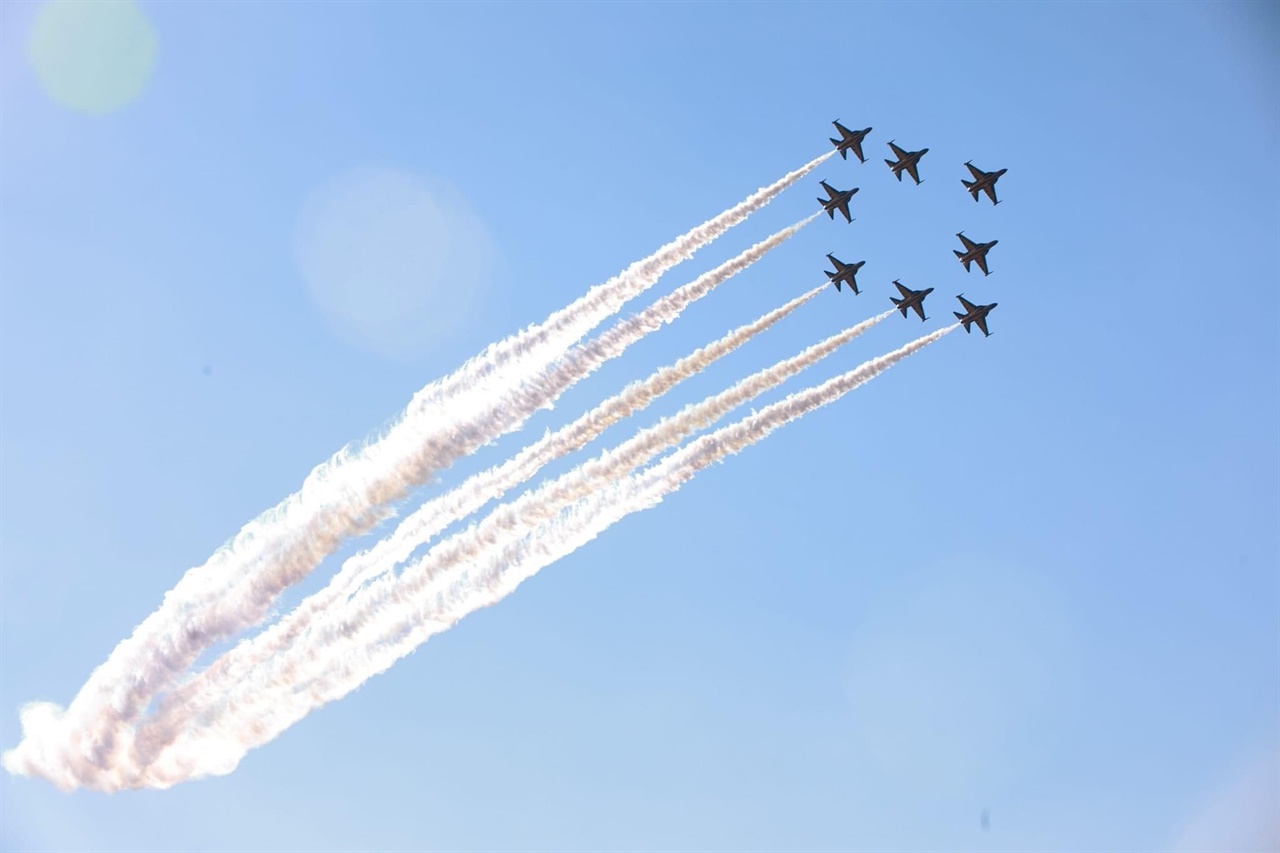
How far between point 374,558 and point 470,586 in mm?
3839

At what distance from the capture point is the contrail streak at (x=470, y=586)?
140 ft

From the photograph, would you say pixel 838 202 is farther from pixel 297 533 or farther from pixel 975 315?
pixel 297 533

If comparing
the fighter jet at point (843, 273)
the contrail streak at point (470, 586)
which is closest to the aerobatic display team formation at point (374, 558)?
the contrail streak at point (470, 586)

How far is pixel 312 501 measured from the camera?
42375 mm

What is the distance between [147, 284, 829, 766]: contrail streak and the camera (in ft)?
142

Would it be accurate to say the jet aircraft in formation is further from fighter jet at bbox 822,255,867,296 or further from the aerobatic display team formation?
the aerobatic display team formation

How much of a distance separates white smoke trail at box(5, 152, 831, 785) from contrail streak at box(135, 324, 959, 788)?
2.84m

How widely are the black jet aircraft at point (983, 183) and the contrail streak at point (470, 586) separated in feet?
89.0

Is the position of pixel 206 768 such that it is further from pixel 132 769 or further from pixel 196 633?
pixel 196 633

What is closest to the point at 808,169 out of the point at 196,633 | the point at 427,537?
the point at 427,537

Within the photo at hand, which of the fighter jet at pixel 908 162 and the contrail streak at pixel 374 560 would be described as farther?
the fighter jet at pixel 908 162

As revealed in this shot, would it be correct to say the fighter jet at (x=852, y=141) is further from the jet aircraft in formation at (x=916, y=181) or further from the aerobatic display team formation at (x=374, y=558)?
the aerobatic display team formation at (x=374, y=558)

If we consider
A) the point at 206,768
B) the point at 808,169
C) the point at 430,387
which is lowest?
the point at 206,768

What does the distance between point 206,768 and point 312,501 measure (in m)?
11.8
